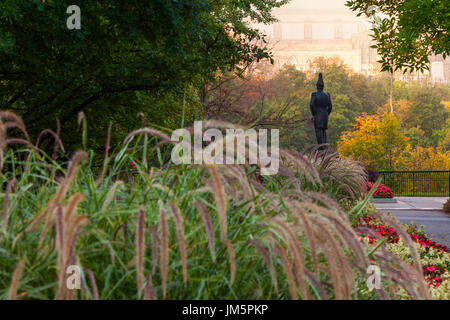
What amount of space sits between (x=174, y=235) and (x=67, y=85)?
6913 mm

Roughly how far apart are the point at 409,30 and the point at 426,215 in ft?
22.4

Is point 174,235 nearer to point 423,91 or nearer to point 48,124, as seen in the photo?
point 48,124

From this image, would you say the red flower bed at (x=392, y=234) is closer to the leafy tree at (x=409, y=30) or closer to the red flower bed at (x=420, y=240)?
the red flower bed at (x=420, y=240)

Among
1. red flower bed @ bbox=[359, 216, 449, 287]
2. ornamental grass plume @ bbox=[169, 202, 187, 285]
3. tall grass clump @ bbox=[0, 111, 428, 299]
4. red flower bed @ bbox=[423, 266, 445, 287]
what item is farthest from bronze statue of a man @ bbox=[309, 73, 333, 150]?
ornamental grass plume @ bbox=[169, 202, 187, 285]

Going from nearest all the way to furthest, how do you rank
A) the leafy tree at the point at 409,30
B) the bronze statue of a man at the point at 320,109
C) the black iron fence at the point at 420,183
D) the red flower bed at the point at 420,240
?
the red flower bed at the point at 420,240
the leafy tree at the point at 409,30
the bronze statue of a man at the point at 320,109
the black iron fence at the point at 420,183

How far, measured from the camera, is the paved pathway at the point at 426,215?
1301cm

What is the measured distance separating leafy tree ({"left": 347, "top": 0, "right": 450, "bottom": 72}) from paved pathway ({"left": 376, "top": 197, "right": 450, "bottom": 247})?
16.2 feet

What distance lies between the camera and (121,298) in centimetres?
225

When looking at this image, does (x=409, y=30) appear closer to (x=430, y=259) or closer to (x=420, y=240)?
(x=420, y=240)

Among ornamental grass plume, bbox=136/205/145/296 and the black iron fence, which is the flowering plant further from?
the black iron fence

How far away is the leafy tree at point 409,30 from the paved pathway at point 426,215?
492 centimetres

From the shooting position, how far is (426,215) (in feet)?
57.4

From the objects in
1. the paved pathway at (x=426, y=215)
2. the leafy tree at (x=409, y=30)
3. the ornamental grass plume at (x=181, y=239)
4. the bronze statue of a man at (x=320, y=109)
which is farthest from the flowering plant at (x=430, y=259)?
the bronze statue of a man at (x=320, y=109)

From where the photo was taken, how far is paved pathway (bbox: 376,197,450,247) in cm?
1301
